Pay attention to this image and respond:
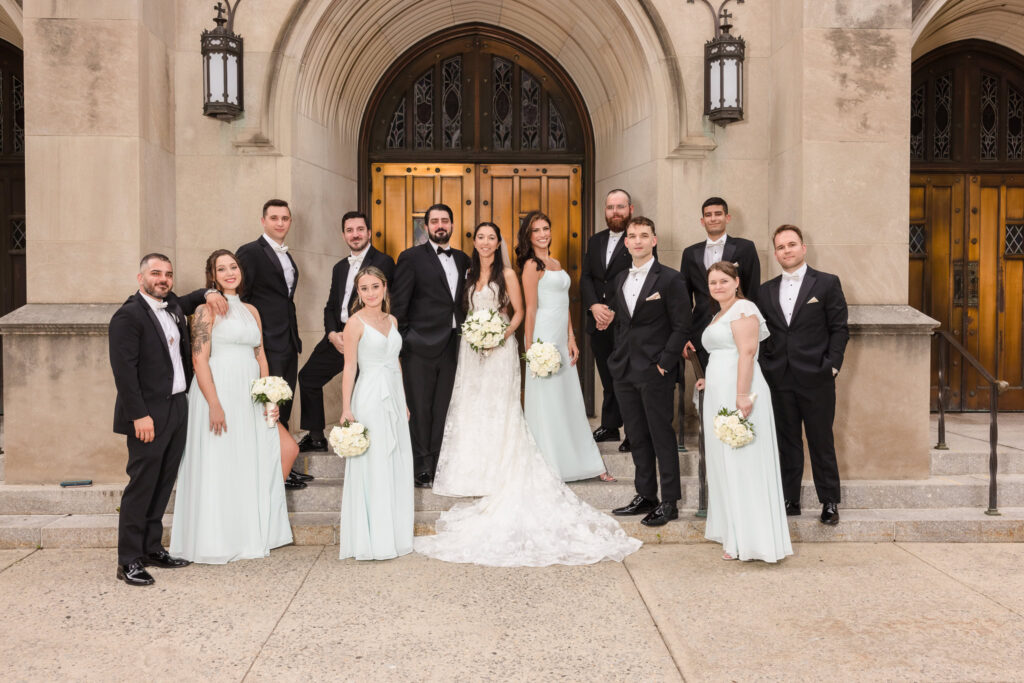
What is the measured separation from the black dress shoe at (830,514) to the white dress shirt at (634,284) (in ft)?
6.36

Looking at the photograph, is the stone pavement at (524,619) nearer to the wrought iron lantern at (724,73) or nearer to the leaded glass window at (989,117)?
the wrought iron lantern at (724,73)

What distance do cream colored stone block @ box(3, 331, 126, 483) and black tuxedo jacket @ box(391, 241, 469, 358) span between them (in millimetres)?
2329

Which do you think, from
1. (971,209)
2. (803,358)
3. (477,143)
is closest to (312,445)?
(477,143)

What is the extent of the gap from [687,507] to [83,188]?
5.27 m

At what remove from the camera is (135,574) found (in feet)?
15.7

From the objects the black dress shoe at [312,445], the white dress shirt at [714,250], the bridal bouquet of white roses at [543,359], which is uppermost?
the white dress shirt at [714,250]

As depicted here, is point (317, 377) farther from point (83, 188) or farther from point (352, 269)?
point (83, 188)

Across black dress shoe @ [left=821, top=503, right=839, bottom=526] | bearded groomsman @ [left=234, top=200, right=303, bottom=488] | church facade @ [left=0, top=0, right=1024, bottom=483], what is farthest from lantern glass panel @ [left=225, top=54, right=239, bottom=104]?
black dress shoe @ [left=821, top=503, right=839, bottom=526]

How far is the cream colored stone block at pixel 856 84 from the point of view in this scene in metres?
6.51

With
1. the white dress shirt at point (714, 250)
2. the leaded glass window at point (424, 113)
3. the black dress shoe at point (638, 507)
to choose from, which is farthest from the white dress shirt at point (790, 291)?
the leaded glass window at point (424, 113)

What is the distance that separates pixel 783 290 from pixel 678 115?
2.17 metres

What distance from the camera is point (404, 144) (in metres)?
8.49

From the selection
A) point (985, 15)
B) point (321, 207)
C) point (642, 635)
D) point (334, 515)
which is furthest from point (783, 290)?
point (985, 15)

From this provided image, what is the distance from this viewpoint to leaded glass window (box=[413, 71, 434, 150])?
850 cm
